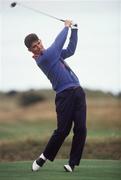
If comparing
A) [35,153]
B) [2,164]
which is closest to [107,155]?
[35,153]

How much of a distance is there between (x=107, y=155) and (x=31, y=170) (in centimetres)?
228

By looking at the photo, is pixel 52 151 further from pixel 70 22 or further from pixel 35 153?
pixel 35 153

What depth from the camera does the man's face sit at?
267 inches

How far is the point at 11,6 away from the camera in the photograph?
7.09 meters

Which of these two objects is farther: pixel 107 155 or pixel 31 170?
pixel 107 155

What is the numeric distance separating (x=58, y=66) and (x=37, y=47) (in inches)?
10.7

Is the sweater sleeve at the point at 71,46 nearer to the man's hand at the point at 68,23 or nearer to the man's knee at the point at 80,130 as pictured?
the man's hand at the point at 68,23

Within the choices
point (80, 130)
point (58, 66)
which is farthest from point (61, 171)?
point (58, 66)

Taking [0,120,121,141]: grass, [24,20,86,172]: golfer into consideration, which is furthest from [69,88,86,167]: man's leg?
[0,120,121,141]: grass

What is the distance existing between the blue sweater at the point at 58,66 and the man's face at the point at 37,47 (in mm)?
46

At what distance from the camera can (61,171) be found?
6992 mm

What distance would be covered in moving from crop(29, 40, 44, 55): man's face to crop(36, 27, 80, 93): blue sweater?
5cm

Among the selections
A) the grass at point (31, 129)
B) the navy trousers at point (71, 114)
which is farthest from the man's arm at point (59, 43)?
the grass at point (31, 129)

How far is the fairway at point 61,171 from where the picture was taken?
6.55m
